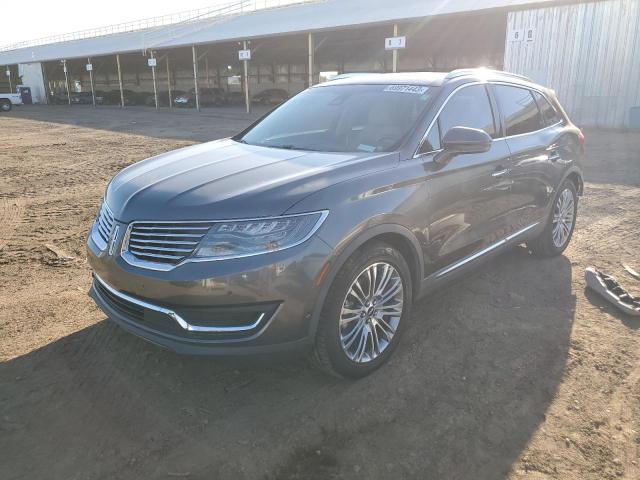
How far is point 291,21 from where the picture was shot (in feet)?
97.8

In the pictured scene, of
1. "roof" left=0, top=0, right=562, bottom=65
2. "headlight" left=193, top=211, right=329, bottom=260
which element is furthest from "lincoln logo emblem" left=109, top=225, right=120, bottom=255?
"roof" left=0, top=0, right=562, bottom=65

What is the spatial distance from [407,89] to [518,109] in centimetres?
137

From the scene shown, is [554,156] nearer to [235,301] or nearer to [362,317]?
[362,317]

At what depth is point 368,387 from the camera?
3.17 metres

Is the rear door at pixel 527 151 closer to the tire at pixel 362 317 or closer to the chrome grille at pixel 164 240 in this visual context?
the tire at pixel 362 317

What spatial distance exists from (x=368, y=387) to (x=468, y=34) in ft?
113

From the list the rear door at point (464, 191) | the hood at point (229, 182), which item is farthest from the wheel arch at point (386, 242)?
the hood at point (229, 182)

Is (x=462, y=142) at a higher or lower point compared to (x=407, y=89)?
lower

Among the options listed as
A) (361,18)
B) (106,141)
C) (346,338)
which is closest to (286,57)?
(361,18)

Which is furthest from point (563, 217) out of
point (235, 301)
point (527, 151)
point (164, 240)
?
point (164, 240)

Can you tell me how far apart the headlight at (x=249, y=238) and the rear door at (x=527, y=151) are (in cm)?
241

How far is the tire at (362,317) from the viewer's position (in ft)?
9.59

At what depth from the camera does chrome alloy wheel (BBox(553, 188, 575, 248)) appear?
529cm

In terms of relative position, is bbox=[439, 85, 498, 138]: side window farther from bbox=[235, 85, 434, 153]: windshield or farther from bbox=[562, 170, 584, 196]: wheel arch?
bbox=[562, 170, 584, 196]: wheel arch
